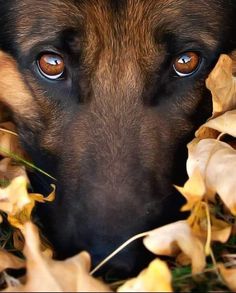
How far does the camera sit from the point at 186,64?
3107 millimetres

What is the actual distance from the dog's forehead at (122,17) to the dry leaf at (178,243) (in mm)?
917

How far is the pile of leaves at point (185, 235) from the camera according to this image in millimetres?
2195

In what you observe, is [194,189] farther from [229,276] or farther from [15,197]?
[15,197]

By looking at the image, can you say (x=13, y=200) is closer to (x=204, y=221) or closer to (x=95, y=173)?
(x=95, y=173)

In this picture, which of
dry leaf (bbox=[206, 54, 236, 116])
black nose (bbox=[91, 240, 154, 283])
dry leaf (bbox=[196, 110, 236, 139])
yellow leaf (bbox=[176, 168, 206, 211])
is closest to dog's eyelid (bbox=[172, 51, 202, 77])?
dry leaf (bbox=[206, 54, 236, 116])

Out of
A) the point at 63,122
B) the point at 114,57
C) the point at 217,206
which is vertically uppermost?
the point at 114,57

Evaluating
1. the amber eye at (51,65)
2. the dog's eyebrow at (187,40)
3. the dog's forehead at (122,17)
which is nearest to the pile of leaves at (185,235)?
the dog's eyebrow at (187,40)

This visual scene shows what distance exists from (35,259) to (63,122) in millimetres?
1006

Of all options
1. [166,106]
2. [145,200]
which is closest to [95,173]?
[145,200]

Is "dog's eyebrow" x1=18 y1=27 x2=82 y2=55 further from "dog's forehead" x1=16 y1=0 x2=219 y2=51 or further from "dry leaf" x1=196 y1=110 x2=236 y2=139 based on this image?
"dry leaf" x1=196 y1=110 x2=236 y2=139

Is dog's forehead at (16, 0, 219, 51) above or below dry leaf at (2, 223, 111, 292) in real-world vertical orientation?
above

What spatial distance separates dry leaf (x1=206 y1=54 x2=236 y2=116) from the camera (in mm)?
2988

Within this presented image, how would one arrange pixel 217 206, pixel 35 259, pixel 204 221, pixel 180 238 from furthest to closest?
pixel 217 206
pixel 204 221
pixel 180 238
pixel 35 259

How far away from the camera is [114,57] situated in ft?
10.0
